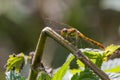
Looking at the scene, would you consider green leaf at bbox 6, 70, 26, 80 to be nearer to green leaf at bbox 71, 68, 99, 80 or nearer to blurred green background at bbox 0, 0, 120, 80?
green leaf at bbox 71, 68, 99, 80

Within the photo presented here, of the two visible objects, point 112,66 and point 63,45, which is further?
point 112,66

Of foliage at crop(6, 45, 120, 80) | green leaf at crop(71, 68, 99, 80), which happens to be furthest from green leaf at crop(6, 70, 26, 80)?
green leaf at crop(71, 68, 99, 80)

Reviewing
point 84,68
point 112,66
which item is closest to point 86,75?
point 84,68

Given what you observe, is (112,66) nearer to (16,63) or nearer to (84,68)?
(84,68)

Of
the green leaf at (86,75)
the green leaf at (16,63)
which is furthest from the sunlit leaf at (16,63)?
the green leaf at (86,75)

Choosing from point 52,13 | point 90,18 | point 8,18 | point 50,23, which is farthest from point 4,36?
point 50,23

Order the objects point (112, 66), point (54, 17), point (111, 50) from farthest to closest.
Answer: point (54, 17) < point (112, 66) < point (111, 50)

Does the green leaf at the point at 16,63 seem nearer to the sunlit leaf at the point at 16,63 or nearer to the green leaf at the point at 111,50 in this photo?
the sunlit leaf at the point at 16,63
